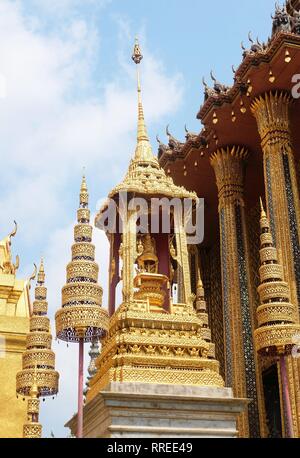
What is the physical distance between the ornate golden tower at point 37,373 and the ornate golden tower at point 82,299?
2013mm

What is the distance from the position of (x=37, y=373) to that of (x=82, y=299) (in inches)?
103

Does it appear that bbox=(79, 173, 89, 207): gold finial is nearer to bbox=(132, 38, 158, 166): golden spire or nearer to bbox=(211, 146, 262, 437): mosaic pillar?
bbox=(132, 38, 158, 166): golden spire

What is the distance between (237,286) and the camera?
14750mm

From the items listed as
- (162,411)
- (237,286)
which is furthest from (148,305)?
(237,286)

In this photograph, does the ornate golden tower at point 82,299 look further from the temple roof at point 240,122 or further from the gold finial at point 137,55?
the temple roof at point 240,122

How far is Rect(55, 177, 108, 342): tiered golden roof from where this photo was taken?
7129mm

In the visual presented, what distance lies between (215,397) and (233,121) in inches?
372

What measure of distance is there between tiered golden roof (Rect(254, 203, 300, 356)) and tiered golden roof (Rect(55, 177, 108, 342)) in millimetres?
1851

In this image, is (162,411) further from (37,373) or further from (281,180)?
(281,180)

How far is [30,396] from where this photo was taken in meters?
9.65

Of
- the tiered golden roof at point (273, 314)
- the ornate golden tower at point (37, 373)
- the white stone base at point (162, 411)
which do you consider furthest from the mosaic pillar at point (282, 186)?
the white stone base at point (162, 411)

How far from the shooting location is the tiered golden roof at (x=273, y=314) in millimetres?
7887

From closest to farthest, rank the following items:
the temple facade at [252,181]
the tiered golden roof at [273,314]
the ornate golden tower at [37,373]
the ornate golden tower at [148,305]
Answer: the ornate golden tower at [148,305] → the tiered golden roof at [273,314] → the ornate golden tower at [37,373] → the temple facade at [252,181]

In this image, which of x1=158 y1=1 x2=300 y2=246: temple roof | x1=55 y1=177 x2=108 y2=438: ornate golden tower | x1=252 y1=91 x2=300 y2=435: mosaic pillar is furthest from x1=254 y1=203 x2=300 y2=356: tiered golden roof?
x1=158 y1=1 x2=300 y2=246: temple roof
